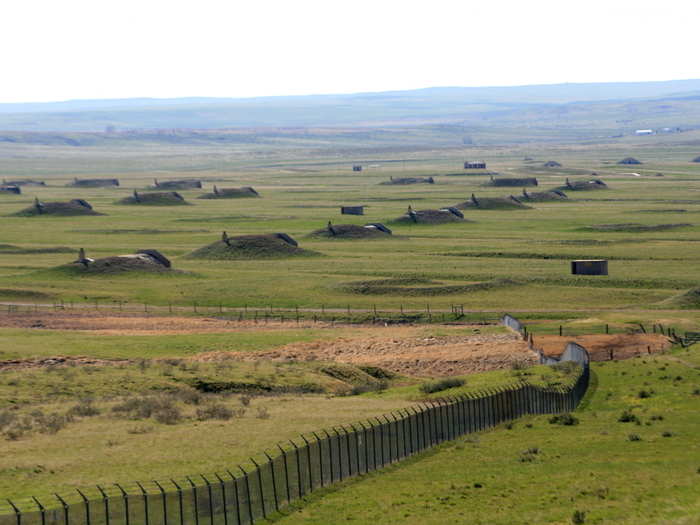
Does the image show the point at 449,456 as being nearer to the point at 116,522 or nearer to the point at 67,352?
the point at 116,522

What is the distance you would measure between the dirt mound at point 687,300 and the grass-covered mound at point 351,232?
58.1 meters

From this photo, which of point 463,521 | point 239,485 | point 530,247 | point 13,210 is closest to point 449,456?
point 463,521

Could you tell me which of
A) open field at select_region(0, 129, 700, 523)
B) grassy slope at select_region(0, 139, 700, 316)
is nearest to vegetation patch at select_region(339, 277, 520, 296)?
open field at select_region(0, 129, 700, 523)

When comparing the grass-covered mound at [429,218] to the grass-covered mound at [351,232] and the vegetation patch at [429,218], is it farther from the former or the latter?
the grass-covered mound at [351,232]

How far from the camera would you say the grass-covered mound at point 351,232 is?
139 metres

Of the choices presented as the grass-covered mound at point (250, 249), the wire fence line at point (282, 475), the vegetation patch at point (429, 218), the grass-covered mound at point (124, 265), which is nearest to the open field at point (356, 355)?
the grass-covered mound at point (250, 249)

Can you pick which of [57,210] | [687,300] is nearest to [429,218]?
[57,210]

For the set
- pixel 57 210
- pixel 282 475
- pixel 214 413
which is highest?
pixel 282 475

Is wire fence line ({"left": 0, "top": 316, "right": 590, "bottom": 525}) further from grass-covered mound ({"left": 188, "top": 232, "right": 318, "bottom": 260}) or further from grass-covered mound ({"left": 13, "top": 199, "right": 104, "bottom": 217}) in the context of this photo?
grass-covered mound ({"left": 13, "top": 199, "right": 104, "bottom": 217})

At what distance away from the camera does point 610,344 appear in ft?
221

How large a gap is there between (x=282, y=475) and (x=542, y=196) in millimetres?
167079

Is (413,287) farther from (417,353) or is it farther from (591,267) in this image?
(417,353)

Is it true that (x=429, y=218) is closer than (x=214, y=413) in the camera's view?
No

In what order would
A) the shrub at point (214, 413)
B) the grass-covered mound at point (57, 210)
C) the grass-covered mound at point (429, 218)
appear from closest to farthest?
1. the shrub at point (214, 413)
2. the grass-covered mound at point (429, 218)
3. the grass-covered mound at point (57, 210)
